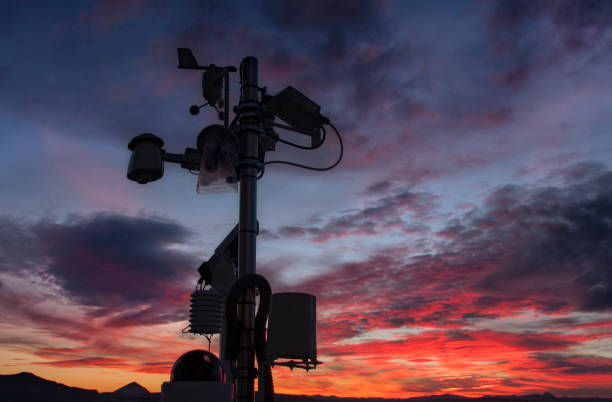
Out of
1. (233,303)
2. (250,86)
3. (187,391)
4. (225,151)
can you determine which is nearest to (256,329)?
(233,303)

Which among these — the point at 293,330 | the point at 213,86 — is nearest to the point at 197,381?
the point at 293,330

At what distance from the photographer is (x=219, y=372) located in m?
8.75

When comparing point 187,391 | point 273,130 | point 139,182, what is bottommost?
point 187,391

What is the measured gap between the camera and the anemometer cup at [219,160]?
948cm

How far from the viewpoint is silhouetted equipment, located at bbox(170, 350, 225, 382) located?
337 inches

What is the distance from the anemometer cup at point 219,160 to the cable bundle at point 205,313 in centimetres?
225

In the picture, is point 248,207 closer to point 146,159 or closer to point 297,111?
point 146,159

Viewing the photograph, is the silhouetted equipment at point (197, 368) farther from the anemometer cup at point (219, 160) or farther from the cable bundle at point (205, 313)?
the anemometer cup at point (219, 160)

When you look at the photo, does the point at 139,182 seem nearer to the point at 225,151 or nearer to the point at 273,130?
the point at 225,151

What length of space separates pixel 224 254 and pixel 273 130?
315 centimetres

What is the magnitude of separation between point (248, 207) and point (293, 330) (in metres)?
2.36

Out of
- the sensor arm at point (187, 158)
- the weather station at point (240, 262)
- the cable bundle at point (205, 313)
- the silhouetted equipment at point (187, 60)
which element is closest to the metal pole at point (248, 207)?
the weather station at point (240, 262)

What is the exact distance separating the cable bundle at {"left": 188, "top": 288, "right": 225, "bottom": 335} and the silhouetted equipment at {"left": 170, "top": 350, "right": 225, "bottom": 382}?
122 cm

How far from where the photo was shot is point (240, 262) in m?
9.14
